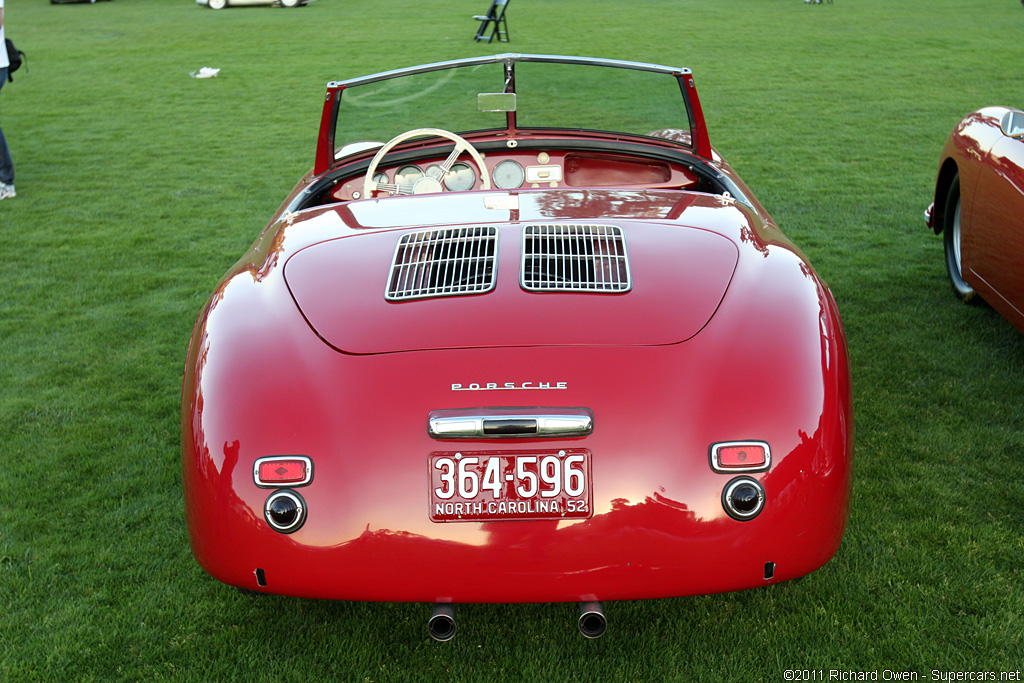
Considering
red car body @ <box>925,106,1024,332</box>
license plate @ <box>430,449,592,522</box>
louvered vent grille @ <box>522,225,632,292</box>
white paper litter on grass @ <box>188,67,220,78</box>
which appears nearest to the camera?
license plate @ <box>430,449,592,522</box>

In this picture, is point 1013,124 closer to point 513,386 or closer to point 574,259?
point 574,259

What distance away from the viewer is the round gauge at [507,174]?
378cm

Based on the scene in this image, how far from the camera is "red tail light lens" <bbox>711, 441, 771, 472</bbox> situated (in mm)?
1975

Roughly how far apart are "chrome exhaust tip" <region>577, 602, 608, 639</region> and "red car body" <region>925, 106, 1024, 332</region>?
2.42 meters

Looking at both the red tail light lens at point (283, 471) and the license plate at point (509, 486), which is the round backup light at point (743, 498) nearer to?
the license plate at point (509, 486)

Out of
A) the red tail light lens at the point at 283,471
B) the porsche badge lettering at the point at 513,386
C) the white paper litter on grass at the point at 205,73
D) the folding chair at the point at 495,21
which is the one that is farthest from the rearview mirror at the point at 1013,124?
the folding chair at the point at 495,21

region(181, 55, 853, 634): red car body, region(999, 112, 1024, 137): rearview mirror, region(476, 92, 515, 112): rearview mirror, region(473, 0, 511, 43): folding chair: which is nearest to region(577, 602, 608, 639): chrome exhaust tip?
region(181, 55, 853, 634): red car body

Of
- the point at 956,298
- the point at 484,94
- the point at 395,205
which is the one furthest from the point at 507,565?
the point at 956,298

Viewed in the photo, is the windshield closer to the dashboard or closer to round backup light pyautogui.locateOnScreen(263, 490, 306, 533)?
the dashboard

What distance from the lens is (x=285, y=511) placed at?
1985mm

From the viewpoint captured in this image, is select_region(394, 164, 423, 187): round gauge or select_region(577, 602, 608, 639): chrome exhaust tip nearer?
select_region(577, 602, 608, 639): chrome exhaust tip

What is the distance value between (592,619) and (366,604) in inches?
32.9

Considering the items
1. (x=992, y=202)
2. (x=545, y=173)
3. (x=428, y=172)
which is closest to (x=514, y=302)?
(x=428, y=172)

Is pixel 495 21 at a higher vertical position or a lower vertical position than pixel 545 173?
lower
